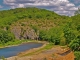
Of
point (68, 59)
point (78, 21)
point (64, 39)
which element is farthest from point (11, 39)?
point (68, 59)

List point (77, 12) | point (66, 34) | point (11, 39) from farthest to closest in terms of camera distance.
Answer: point (11, 39) < point (66, 34) < point (77, 12)

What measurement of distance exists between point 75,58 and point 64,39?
51751 mm

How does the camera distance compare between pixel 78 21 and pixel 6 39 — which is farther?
pixel 6 39

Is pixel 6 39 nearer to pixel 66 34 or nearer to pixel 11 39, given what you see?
pixel 11 39

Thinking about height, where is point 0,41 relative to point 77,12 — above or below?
below

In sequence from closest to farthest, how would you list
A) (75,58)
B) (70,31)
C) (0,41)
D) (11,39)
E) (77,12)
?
(75,58) → (77,12) → (70,31) → (0,41) → (11,39)

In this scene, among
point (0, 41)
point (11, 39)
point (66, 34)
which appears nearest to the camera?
point (66, 34)

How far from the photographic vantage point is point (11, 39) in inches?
7485

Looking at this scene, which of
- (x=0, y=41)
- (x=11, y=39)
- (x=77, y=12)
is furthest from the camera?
(x=11, y=39)

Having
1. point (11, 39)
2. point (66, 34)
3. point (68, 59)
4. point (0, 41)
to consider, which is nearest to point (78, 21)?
point (68, 59)

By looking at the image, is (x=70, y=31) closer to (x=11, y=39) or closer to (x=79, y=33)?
(x=79, y=33)

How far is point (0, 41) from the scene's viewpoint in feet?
564

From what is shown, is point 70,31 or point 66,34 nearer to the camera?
point 70,31

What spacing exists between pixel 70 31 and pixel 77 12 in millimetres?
21493
